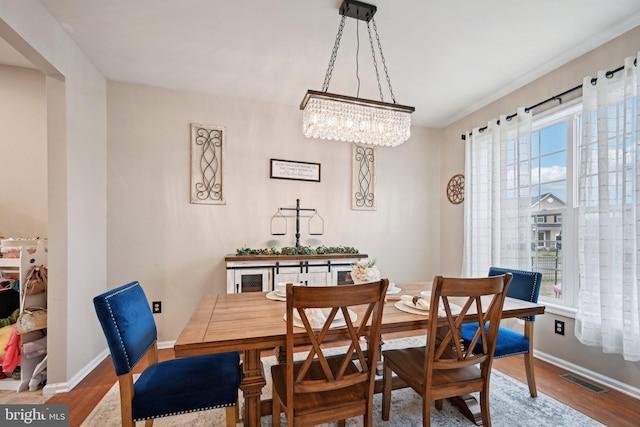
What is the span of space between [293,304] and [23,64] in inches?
138

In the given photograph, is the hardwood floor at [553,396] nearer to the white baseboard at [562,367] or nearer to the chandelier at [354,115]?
the white baseboard at [562,367]

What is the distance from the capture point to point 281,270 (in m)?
3.05

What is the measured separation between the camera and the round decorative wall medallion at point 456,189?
3.71m

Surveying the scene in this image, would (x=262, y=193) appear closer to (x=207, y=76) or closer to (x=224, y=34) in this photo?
(x=207, y=76)

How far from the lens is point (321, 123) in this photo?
1.99 m

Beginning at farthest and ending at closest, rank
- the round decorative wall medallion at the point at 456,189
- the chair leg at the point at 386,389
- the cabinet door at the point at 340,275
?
the round decorative wall medallion at the point at 456,189
the cabinet door at the point at 340,275
the chair leg at the point at 386,389

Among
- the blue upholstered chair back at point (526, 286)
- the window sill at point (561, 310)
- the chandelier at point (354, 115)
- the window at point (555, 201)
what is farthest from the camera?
the window at point (555, 201)

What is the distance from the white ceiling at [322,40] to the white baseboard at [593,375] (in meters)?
2.38

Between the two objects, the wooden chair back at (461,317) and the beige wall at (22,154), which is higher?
the beige wall at (22,154)

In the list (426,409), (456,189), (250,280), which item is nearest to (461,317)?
(426,409)

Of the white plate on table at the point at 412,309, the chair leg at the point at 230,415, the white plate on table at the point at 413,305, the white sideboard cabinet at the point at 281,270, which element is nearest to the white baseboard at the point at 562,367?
the white sideboard cabinet at the point at 281,270

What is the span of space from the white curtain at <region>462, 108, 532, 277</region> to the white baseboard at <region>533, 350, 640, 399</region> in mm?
814

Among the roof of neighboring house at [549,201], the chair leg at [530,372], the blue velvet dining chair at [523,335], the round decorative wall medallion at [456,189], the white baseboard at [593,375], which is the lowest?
the white baseboard at [593,375]

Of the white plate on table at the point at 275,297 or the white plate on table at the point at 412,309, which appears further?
the white plate on table at the point at 275,297
